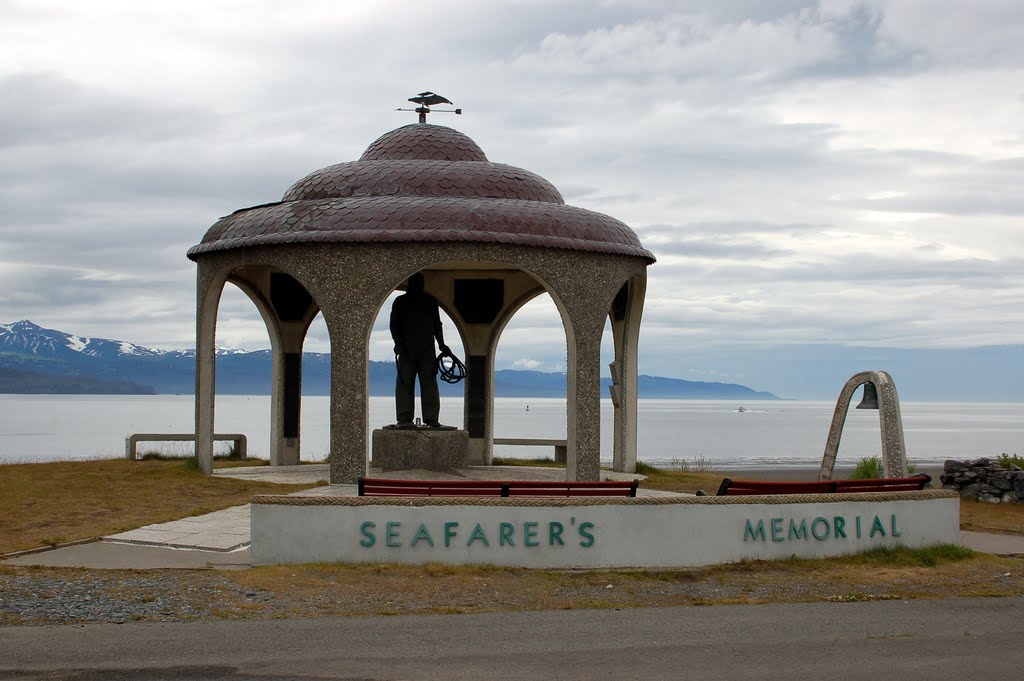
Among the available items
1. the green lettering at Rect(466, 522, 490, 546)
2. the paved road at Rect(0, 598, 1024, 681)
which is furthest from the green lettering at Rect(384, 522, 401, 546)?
the paved road at Rect(0, 598, 1024, 681)

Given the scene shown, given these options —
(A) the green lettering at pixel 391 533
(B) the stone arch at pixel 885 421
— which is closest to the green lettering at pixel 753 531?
(A) the green lettering at pixel 391 533

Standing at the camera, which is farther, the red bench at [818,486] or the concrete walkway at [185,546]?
the red bench at [818,486]

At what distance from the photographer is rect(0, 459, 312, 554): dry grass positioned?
15.1m

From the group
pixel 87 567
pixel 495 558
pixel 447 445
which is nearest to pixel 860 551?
pixel 495 558

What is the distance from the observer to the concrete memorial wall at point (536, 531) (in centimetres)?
1233

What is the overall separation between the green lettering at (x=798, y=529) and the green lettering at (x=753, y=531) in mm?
347

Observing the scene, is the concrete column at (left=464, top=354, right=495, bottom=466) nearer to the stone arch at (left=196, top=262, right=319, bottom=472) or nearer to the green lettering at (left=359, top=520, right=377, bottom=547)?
the stone arch at (left=196, top=262, right=319, bottom=472)

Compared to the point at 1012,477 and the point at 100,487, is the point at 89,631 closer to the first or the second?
the point at 100,487

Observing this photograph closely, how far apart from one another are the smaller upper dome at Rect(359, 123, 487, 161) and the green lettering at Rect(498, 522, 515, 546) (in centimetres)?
1092

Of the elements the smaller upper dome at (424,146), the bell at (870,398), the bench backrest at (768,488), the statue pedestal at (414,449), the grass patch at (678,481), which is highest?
the smaller upper dome at (424,146)

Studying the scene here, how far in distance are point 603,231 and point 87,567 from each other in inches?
431

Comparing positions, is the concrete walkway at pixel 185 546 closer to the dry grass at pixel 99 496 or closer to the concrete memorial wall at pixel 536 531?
the dry grass at pixel 99 496

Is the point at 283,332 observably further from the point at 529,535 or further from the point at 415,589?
the point at 415,589

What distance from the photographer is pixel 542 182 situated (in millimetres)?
21938
